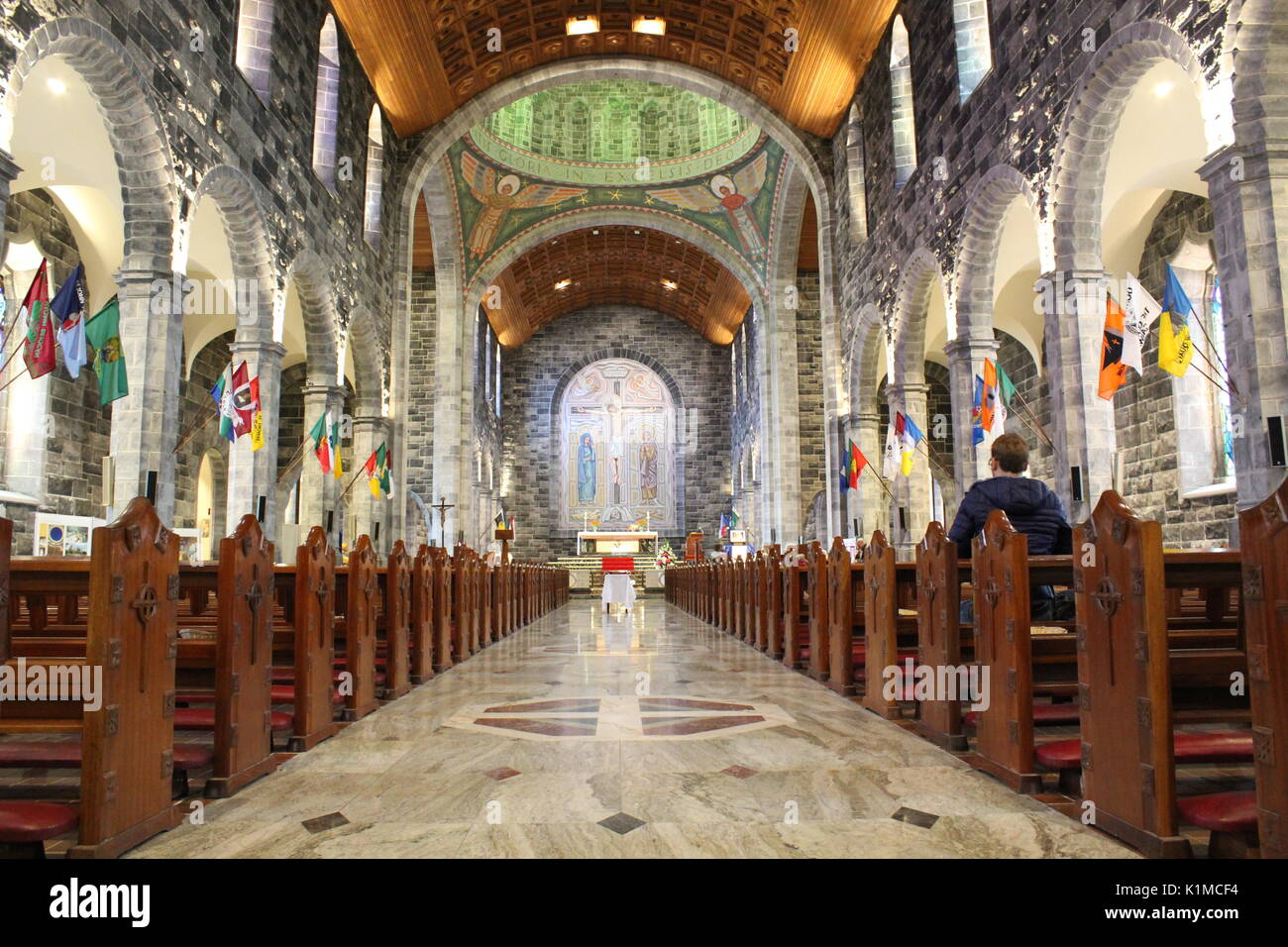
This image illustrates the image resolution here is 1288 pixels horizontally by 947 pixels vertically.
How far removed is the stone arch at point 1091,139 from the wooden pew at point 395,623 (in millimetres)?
5948

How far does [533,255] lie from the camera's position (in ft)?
69.8

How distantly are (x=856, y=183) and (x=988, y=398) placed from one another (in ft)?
18.9

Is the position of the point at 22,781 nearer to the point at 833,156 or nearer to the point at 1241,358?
the point at 1241,358

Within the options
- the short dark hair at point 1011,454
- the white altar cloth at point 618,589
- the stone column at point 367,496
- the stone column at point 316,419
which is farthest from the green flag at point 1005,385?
the stone column at point 367,496

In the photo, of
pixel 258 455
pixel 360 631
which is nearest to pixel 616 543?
pixel 258 455

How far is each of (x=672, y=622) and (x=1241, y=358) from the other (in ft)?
26.9

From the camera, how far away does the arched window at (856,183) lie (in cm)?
1325

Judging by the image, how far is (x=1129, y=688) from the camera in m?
2.42

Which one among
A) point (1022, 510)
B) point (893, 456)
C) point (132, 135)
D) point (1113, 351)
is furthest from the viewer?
point (893, 456)

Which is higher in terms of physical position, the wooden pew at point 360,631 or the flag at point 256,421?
the flag at point 256,421

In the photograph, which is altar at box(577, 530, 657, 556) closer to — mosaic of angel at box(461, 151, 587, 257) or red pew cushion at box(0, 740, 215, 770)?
mosaic of angel at box(461, 151, 587, 257)

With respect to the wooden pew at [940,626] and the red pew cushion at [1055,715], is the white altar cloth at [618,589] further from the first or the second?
the red pew cushion at [1055,715]

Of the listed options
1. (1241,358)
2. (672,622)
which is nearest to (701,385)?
(672,622)

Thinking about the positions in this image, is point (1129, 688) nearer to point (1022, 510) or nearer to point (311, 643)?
point (1022, 510)
